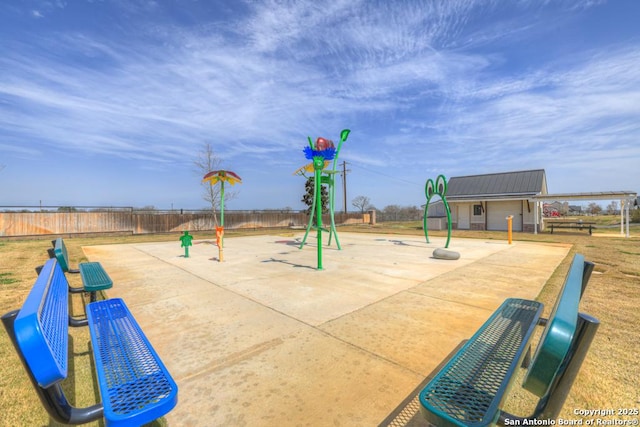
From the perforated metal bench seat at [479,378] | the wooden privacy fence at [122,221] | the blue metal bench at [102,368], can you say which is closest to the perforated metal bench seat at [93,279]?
the blue metal bench at [102,368]

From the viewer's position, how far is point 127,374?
5.86 ft

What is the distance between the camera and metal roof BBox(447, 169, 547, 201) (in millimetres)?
22109

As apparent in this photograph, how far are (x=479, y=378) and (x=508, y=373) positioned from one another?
41cm

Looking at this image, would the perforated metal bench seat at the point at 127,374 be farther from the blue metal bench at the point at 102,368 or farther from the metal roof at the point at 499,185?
the metal roof at the point at 499,185

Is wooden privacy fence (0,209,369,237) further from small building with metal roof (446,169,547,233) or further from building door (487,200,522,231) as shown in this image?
building door (487,200,522,231)

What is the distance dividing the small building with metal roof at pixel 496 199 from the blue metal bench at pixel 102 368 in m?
23.5

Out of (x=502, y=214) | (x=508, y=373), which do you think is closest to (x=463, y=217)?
(x=502, y=214)

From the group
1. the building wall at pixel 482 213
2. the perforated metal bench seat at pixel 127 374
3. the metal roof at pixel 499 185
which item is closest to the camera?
the perforated metal bench seat at pixel 127 374

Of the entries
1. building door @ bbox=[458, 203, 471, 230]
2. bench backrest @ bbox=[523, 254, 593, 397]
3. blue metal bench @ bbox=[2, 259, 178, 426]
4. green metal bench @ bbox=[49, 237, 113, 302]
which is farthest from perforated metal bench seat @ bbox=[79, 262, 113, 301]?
building door @ bbox=[458, 203, 471, 230]

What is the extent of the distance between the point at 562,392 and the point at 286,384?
1.82 meters

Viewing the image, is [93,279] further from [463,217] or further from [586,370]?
[463,217]

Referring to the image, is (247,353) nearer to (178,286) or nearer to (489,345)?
(489,345)

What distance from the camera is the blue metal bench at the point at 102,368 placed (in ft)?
4.11

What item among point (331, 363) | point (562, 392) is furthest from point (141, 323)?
point (562, 392)
